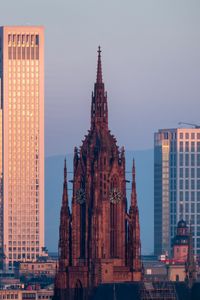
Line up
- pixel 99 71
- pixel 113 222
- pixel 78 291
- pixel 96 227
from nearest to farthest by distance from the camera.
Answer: pixel 78 291 < pixel 96 227 < pixel 113 222 < pixel 99 71

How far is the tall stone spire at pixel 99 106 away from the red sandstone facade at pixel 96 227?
6.27ft

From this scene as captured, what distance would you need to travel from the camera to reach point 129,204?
143 metres

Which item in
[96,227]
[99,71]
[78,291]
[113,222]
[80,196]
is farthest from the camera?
[99,71]

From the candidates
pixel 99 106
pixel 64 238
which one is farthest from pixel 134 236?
pixel 99 106

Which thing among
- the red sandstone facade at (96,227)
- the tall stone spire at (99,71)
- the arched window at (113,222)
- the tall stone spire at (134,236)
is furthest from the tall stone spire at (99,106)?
the tall stone spire at (134,236)

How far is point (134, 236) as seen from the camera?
141 metres

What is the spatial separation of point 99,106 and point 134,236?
7.61m

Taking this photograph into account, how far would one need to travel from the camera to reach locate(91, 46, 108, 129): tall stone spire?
143250 millimetres

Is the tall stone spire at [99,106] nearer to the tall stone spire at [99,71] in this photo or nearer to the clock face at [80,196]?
the tall stone spire at [99,71]

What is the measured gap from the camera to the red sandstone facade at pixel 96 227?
14088 centimetres

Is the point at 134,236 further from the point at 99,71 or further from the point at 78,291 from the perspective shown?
the point at 99,71

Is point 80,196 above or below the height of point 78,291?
above

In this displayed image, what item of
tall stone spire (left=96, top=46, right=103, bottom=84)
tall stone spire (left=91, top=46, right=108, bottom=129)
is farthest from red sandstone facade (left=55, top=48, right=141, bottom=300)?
tall stone spire (left=96, top=46, right=103, bottom=84)

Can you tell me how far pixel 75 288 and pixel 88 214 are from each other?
3.99 meters
